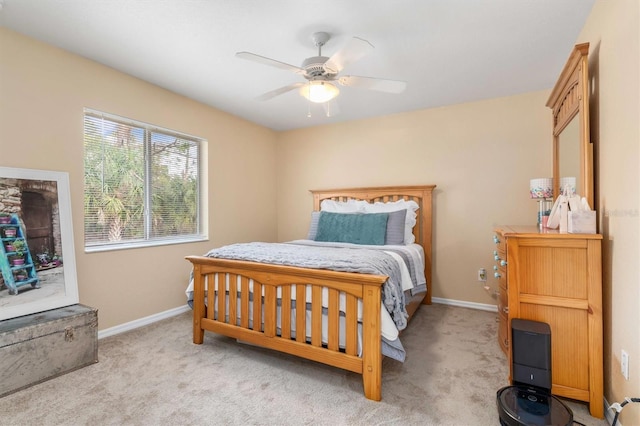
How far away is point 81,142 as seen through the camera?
253 cm

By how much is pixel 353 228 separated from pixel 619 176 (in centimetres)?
226

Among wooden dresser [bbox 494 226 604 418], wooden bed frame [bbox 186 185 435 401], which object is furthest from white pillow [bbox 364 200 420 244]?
wooden dresser [bbox 494 226 604 418]

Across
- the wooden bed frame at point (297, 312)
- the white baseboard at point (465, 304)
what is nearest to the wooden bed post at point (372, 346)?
the wooden bed frame at point (297, 312)

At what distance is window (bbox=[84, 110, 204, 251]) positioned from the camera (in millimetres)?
2682

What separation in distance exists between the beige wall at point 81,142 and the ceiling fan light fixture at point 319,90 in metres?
1.75

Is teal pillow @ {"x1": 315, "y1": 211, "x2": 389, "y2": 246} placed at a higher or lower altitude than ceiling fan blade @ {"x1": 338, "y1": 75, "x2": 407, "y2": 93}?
lower

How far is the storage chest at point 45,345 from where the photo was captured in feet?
5.91

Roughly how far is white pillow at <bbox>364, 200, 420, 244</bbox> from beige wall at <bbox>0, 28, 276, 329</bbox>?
5.71 feet

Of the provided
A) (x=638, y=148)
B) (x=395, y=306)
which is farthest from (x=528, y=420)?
(x=638, y=148)

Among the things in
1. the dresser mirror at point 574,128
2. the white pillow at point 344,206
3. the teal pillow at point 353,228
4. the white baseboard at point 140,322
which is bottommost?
the white baseboard at point 140,322

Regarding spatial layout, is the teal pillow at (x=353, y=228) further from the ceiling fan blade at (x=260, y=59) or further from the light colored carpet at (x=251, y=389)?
the ceiling fan blade at (x=260, y=59)

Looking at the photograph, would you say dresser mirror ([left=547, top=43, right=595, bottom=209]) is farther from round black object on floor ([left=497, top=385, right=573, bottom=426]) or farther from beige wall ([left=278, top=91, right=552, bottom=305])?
round black object on floor ([left=497, top=385, right=573, bottom=426])

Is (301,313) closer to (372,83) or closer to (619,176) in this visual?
(372,83)

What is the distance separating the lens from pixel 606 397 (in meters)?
1.64
